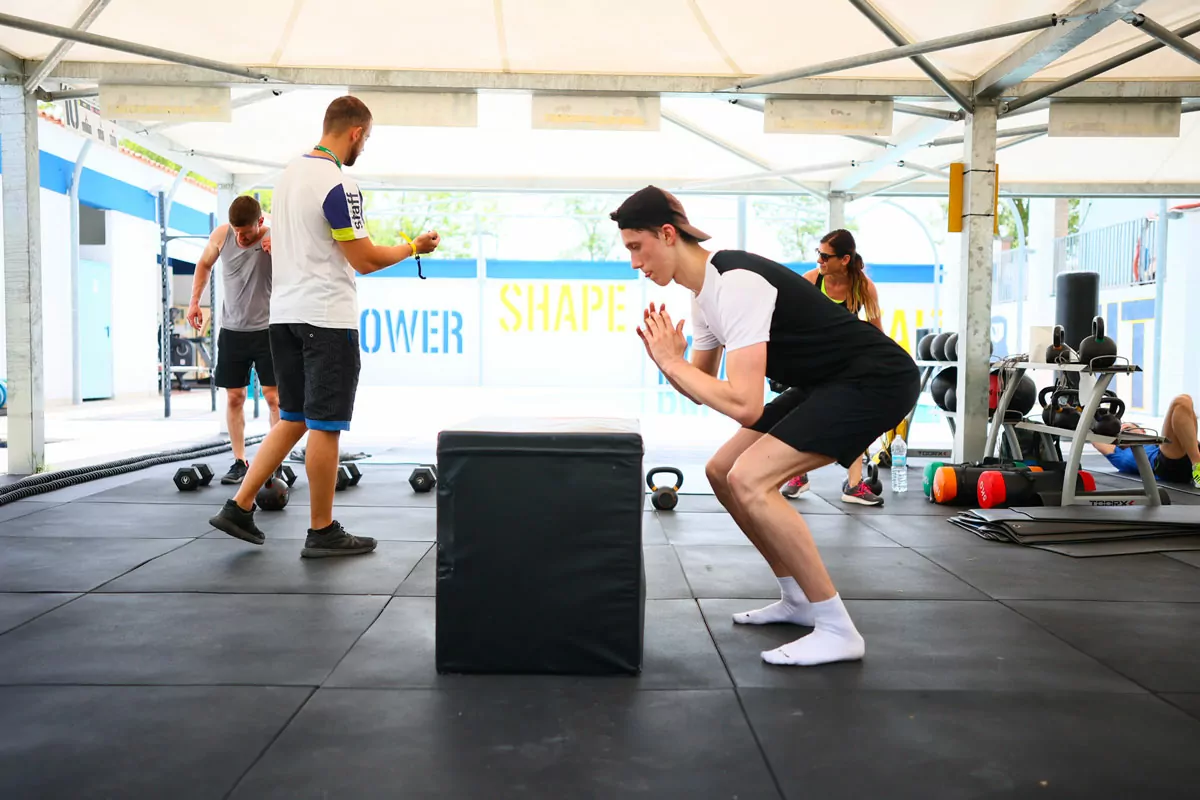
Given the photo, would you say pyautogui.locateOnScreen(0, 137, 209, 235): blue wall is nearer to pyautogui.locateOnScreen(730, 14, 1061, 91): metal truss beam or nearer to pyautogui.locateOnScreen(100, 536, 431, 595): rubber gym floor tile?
pyautogui.locateOnScreen(730, 14, 1061, 91): metal truss beam

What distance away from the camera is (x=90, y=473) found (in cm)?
614

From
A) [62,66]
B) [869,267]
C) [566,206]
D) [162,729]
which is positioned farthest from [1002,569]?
[566,206]

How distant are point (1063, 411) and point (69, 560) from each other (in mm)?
5730

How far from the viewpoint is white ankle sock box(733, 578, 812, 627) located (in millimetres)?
3033

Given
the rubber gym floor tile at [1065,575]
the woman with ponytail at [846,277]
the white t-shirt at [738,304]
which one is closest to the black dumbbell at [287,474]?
the woman with ponytail at [846,277]

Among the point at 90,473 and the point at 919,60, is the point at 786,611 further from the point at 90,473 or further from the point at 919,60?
the point at 90,473

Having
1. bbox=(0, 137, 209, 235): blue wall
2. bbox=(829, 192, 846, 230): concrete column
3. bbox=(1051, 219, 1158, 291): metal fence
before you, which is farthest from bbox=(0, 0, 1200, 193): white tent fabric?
bbox=(1051, 219, 1158, 291): metal fence

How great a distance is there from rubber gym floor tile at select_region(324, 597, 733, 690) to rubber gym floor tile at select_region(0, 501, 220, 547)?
1.94 metres

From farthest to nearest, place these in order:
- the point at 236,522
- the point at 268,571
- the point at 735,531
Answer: the point at 735,531
the point at 236,522
the point at 268,571

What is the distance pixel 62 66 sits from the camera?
266 inches

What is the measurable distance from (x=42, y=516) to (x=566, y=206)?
32122 mm

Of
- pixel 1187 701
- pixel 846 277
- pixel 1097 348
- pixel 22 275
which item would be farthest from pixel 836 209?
pixel 1187 701

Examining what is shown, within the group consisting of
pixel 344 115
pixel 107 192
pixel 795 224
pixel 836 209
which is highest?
pixel 795 224

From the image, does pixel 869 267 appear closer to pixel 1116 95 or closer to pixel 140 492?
pixel 1116 95
